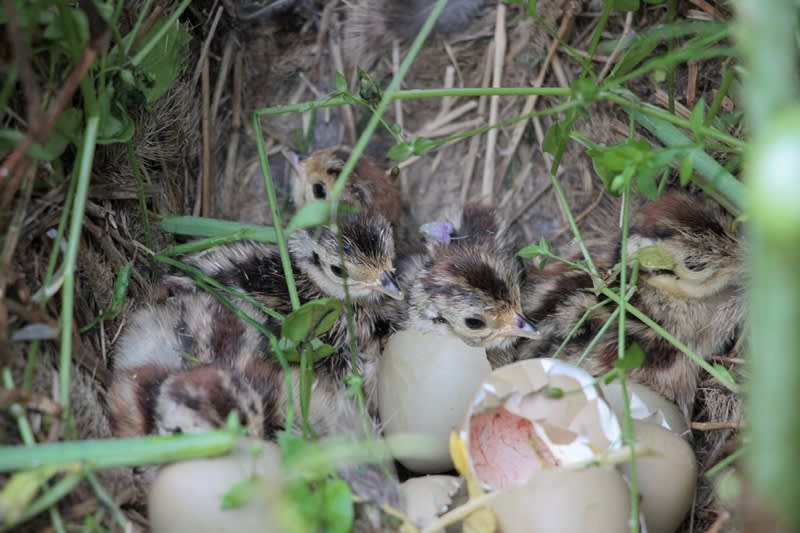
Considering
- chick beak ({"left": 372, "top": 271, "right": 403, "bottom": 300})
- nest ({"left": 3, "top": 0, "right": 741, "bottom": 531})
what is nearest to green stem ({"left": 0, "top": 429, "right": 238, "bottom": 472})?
nest ({"left": 3, "top": 0, "right": 741, "bottom": 531})

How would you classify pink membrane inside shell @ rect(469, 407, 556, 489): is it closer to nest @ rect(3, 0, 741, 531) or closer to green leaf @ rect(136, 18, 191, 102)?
nest @ rect(3, 0, 741, 531)

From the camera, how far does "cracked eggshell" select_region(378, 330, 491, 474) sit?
6.92 feet

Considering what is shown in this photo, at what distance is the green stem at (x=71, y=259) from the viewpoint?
173 cm

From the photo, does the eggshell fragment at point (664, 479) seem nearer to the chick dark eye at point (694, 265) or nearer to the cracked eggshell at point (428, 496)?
the cracked eggshell at point (428, 496)

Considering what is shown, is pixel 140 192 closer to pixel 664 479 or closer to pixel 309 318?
pixel 309 318

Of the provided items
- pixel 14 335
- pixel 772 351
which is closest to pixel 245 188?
pixel 14 335

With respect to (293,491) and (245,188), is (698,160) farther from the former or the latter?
(245,188)

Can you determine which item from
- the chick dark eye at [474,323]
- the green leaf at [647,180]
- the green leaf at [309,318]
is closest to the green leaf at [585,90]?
the green leaf at [647,180]

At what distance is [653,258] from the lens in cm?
231

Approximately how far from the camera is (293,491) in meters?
1.49

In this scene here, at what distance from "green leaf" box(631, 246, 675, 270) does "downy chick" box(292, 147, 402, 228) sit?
85 centimetres

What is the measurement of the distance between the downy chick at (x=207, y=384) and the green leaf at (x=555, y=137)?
90cm

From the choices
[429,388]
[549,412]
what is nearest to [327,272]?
[429,388]

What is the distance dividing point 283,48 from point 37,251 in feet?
4.86
